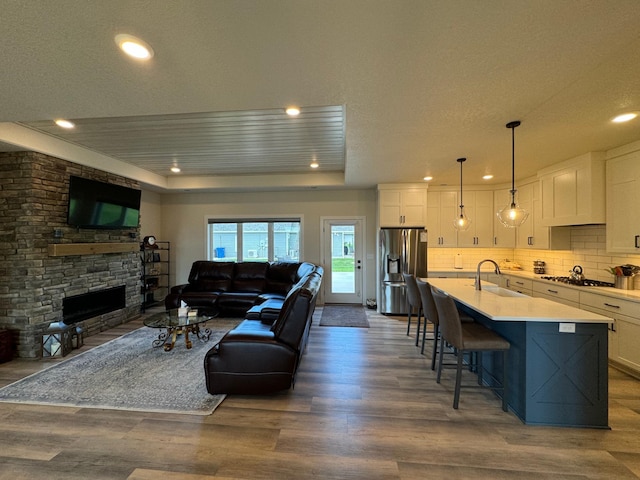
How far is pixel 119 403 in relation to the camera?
2.42m

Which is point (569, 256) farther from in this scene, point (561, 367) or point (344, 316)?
point (344, 316)

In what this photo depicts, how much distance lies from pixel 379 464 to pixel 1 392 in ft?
11.5

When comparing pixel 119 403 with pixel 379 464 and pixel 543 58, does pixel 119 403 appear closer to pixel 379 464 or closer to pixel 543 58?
pixel 379 464

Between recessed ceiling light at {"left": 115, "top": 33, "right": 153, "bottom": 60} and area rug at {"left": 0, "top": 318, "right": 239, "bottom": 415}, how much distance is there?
2654mm

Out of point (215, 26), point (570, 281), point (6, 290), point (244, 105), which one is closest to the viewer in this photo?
point (215, 26)

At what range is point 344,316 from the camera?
5184mm

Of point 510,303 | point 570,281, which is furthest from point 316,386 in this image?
point 570,281

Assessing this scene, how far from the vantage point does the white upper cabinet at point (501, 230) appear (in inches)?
206

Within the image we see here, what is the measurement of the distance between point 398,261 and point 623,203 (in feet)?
9.90

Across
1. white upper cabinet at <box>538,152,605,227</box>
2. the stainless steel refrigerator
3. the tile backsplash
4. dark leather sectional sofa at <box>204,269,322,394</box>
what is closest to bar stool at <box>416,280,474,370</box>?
dark leather sectional sofa at <box>204,269,322,394</box>

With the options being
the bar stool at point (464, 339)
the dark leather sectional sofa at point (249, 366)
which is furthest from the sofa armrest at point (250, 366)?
the bar stool at point (464, 339)

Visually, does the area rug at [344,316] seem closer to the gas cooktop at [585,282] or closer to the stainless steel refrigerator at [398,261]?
the stainless steel refrigerator at [398,261]

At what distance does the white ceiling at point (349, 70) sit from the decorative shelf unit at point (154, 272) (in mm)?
2803

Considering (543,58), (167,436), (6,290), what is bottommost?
(167,436)
